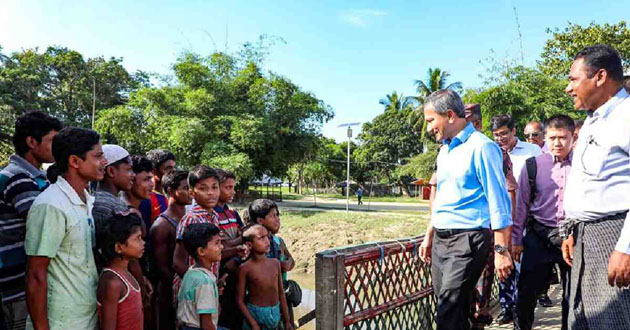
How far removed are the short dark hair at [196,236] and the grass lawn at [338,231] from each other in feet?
43.9

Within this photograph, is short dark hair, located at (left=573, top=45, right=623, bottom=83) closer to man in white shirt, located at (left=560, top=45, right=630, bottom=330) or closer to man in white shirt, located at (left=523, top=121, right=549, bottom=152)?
man in white shirt, located at (left=560, top=45, right=630, bottom=330)

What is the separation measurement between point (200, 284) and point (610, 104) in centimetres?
256

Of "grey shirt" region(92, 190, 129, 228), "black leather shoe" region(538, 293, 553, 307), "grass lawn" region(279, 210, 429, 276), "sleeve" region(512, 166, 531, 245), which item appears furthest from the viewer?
"grass lawn" region(279, 210, 429, 276)

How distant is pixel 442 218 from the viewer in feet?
9.71

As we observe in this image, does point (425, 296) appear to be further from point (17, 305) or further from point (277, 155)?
point (277, 155)

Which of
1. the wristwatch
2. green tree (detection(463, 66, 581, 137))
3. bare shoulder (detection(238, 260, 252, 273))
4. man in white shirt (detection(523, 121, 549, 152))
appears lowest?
bare shoulder (detection(238, 260, 252, 273))

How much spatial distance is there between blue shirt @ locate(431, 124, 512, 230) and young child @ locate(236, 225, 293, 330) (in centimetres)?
128

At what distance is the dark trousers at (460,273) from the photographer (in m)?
2.79

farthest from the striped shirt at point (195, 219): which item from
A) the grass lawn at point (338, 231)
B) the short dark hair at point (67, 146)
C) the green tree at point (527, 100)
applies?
the green tree at point (527, 100)

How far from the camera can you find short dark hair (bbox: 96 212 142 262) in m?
2.34

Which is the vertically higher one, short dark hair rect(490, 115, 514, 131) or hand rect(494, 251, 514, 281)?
short dark hair rect(490, 115, 514, 131)

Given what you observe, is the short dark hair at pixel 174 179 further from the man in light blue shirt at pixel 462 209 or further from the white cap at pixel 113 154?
the man in light blue shirt at pixel 462 209

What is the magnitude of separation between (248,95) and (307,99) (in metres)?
3.34

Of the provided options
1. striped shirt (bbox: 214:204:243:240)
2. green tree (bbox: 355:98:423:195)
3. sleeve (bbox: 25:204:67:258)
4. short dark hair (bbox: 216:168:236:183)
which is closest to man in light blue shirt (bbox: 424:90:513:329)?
striped shirt (bbox: 214:204:243:240)
